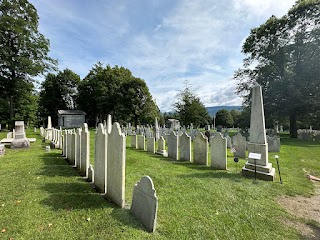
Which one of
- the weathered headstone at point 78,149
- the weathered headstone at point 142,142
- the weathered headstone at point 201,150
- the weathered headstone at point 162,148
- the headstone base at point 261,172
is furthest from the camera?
the weathered headstone at point 142,142

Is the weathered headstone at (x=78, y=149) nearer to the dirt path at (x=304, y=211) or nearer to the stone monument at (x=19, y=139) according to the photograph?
the dirt path at (x=304, y=211)

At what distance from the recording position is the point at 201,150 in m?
7.86

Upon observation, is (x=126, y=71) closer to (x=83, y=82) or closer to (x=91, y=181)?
(x=83, y=82)

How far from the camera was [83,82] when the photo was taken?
4766cm

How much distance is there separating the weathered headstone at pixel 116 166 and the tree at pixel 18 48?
24.4 meters

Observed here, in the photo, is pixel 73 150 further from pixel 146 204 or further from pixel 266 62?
pixel 266 62

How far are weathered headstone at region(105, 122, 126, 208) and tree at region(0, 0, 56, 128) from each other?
24.4 m

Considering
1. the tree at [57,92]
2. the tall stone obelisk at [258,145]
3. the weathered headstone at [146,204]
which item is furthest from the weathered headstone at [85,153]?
the tree at [57,92]

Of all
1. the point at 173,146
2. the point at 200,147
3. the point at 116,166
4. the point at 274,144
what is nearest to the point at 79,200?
the point at 116,166

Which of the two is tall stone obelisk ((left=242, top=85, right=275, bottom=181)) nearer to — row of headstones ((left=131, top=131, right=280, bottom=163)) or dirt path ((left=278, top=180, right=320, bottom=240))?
row of headstones ((left=131, top=131, right=280, bottom=163))

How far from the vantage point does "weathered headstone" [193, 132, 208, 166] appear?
25.3ft

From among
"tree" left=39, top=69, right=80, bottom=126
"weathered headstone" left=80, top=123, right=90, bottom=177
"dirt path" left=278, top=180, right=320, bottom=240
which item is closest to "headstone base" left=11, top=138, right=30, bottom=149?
"weathered headstone" left=80, top=123, right=90, bottom=177

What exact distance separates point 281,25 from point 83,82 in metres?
42.9

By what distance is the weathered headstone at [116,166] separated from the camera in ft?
11.9
